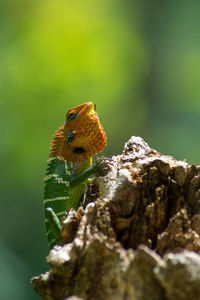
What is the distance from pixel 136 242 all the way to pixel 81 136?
4.50ft

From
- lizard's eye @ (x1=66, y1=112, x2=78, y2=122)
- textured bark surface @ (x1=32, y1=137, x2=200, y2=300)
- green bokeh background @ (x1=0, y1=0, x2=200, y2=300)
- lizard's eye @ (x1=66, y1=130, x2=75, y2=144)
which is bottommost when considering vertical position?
textured bark surface @ (x1=32, y1=137, x2=200, y2=300)

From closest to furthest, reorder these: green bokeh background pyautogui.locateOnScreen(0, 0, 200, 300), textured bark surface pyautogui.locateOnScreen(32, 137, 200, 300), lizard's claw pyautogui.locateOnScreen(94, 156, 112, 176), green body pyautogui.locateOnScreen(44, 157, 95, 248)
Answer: textured bark surface pyautogui.locateOnScreen(32, 137, 200, 300)
lizard's claw pyautogui.locateOnScreen(94, 156, 112, 176)
green body pyautogui.locateOnScreen(44, 157, 95, 248)
green bokeh background pyautogui.locateOnScreen(0, 0, 200, 300)

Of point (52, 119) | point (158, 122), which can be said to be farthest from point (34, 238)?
point (158, 122)

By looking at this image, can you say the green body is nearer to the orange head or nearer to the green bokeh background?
the orange head

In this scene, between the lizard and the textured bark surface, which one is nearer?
the textured bark surface

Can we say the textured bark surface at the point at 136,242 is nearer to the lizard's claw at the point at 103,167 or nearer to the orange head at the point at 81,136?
the lizard's claw at the point at 103,167

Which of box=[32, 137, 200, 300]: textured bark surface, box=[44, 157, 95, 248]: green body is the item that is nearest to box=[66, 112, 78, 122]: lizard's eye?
box=[44, 157, 95, 248]: green body

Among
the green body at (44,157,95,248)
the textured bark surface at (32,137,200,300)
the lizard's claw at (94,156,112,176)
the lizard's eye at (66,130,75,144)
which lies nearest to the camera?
the textured bark surface at (32,137,200,300)

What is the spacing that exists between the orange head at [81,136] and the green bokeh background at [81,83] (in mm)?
3806

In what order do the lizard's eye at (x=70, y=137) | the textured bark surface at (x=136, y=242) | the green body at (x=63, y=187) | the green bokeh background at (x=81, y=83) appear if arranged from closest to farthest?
the textured bark surface at (x=136, y=242), the green body at (x=63, y=187), the lizard's eye at (x=70, y=137), the green bokeh background at (x=81, y=83)

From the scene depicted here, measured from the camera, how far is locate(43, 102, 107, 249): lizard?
3.02 m

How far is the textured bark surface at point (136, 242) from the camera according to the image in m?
1.33

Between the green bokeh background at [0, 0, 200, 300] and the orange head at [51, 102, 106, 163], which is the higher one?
the green bokeh background at [0, 0, 200, 300]

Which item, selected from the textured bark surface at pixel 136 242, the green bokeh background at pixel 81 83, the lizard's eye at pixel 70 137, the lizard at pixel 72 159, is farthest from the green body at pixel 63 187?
the green bokeh background at pixel 81 83
